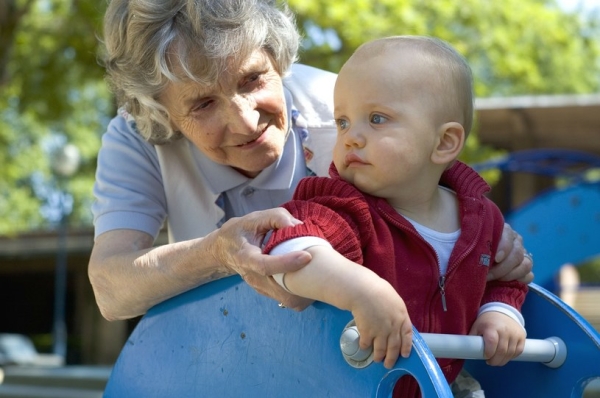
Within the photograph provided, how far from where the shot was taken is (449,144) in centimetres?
185

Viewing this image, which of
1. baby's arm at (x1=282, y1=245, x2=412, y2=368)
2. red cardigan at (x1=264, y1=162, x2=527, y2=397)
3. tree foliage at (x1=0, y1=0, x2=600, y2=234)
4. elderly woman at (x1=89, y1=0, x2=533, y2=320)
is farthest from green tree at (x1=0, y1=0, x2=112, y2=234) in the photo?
baby's arm at (x1=282, y1=245, x2=412, y2=368)

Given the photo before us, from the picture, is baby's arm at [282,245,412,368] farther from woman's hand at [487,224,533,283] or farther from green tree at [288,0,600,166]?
green tree at [288,0,600,166]

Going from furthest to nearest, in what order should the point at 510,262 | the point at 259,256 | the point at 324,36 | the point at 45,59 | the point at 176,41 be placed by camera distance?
1. the point at 45,59
2. the point at 324,36
3. the point at 176,41
4. the point at 510,262
5. the point at 259,256

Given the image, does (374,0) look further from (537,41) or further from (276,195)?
(276,195)

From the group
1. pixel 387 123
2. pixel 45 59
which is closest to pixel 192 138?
pixel 387 123

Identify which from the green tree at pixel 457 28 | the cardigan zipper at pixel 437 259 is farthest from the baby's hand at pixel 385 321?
the green tree at pixel 457 28

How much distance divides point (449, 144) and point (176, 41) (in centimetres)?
77

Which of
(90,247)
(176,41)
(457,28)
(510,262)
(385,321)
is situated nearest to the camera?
(385,321)

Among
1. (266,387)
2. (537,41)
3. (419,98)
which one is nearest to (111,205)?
(266,387)

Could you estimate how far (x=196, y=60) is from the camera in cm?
224

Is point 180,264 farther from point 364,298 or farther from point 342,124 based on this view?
point 364,298

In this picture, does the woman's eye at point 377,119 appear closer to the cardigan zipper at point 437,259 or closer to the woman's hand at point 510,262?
the cardigan zipper at point 437,259

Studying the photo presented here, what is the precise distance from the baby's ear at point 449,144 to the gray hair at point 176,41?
2.12 feet

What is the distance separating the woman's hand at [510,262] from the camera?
1.99 m
